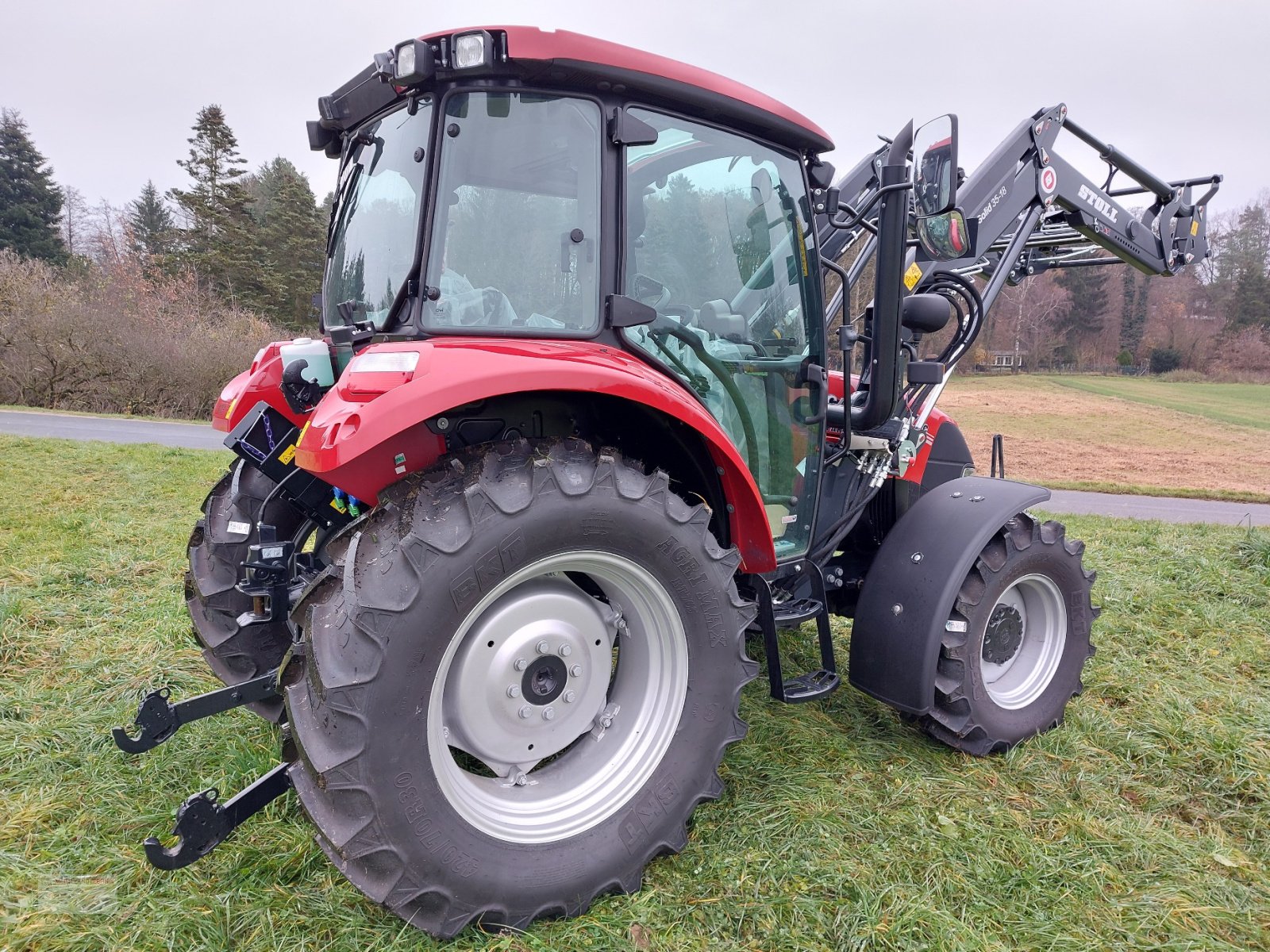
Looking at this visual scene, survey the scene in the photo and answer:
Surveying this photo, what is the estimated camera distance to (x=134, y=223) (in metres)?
44.3

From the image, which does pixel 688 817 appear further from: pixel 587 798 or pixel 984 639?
pixel 984 639

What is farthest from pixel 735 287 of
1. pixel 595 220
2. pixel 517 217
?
pixel 517 217

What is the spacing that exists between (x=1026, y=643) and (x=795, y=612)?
1191mm

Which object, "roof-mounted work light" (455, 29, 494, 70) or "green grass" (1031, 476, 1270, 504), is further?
"green grass" (1031, 476, 1270, 504)

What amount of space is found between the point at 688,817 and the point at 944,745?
52.6 inches

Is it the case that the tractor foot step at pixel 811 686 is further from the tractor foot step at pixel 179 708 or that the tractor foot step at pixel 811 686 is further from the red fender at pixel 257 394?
the red fender at pixel 257 394

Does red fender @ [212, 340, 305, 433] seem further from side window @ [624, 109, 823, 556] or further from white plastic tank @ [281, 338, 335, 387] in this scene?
side window @ [624, 109, 823, 556]

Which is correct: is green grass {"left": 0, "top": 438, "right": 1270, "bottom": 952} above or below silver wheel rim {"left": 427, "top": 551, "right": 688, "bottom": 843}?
below

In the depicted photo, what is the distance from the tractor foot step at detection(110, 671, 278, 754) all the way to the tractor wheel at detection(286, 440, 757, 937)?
22.1 inches

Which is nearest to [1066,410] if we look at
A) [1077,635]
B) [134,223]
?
[1077,635]

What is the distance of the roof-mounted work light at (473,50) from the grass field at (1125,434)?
41.4 ft

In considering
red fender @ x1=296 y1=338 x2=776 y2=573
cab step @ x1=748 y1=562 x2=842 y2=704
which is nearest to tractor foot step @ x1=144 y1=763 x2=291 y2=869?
red fender @ x1=296 y1=338 x2=776 y2=573

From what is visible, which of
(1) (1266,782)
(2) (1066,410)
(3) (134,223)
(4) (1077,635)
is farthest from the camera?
(3) (134,223)

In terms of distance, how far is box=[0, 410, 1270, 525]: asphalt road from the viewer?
9.80 m
